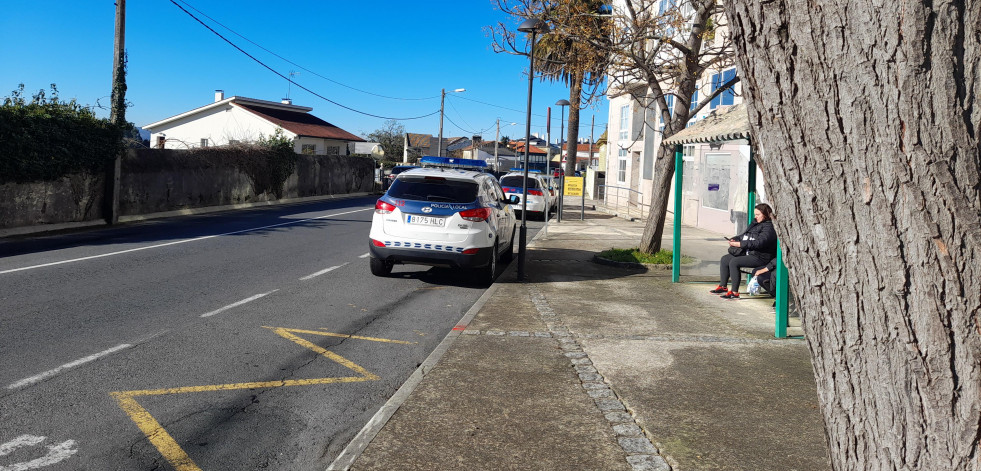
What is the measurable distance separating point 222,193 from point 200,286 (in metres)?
17.9

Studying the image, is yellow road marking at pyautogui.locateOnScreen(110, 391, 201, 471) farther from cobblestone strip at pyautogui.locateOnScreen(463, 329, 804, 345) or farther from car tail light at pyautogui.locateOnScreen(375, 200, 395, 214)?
car tail light at pyautogui.locateOnScreen(375, 200, 395, 214)

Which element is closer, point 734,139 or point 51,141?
point 734,139

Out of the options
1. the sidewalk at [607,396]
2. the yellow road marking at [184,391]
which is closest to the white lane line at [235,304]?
the yellow road marking at [184,391]

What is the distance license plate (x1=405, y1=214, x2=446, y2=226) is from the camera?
10789mm

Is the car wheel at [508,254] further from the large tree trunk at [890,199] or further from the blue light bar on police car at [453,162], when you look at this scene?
the blue light bar on police car at [453,162]

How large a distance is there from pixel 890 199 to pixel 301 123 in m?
51.4

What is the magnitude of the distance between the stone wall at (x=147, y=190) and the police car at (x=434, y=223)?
1034 centimetres

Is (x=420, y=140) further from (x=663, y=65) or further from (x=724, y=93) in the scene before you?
(x=663, y=65)

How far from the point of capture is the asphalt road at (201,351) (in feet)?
15.1

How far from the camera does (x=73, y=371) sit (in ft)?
19.4

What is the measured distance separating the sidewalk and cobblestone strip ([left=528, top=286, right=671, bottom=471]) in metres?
0.01

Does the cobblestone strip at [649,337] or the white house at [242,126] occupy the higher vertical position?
the white house at [242,126]

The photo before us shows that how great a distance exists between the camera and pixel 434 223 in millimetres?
10797

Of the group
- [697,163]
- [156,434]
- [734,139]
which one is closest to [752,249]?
[734,139]
